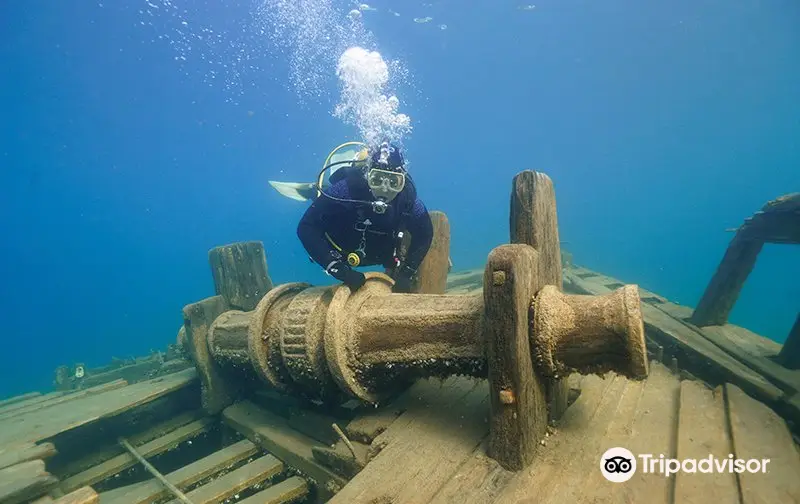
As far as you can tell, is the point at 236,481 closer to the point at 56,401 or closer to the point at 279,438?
the point at 279,438

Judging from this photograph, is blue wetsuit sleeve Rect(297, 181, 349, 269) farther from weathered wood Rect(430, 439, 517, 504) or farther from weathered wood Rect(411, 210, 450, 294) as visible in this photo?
weathered wood Rect(430, 439, 517, 504)

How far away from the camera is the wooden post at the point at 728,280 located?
5.04 meters

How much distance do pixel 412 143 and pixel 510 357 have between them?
439 ft

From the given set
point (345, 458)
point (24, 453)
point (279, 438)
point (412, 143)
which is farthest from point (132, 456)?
point (412, 143)

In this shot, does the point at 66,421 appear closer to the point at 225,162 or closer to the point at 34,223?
the point at 225,162

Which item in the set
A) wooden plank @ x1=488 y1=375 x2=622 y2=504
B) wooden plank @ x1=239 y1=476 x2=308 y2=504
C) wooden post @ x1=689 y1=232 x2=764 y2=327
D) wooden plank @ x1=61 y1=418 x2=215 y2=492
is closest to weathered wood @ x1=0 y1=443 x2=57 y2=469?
wooden plank @ x1=61 y1=418 x2=215 y2=492

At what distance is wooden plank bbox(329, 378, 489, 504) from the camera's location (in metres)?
1.90

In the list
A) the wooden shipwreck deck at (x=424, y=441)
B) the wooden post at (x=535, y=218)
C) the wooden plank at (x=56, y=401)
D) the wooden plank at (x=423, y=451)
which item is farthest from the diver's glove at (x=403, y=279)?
the wooden plank at (x=56, y=401)

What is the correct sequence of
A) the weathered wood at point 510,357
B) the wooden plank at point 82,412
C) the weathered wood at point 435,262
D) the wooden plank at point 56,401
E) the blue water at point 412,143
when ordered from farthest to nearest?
the blue water at point 412,143 < the wooden plank at point 56,401 < the weathered wood at point 435,262 < the wooden plank at point 82,412 < the weathered wood at point 510,357

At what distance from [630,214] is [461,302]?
18544 cm

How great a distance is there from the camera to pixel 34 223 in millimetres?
99125

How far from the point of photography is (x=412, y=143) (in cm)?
13000

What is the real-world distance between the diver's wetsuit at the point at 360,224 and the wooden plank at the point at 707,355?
2.72 m

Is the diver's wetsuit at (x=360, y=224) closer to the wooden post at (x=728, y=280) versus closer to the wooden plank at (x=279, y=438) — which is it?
the wooden plank at (x=279, y=438)
